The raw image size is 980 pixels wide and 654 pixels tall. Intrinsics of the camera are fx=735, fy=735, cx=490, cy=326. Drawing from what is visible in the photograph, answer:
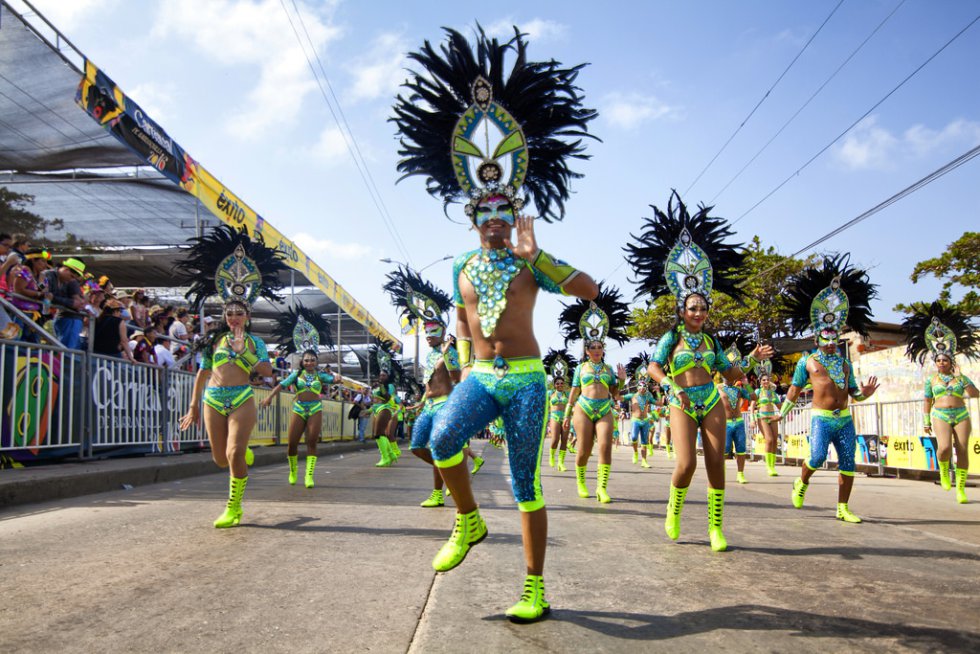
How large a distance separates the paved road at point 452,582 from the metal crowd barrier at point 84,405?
6.14ft

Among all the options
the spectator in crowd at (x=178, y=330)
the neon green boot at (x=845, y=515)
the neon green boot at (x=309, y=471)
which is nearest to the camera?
the neon green boot at (x=845, y=515)

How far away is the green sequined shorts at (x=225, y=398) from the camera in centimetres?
701

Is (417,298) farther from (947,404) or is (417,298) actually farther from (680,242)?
(947,404)

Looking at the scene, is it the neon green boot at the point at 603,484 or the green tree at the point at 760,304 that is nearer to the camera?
the neon green boot at the point at 603,484

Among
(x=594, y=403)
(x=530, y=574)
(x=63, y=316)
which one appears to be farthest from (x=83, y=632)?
(x=63, y=316)

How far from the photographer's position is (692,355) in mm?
6488

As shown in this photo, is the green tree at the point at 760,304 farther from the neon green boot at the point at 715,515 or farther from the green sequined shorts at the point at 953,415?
the neon green boot at the point at 715,515

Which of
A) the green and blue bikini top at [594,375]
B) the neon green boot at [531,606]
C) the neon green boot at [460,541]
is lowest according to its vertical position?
the neon green boot at [531,606]

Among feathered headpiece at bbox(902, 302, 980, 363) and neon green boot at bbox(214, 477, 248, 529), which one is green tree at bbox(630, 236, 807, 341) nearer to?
feathered headpiece at bbox(902, 302, 980, 363)

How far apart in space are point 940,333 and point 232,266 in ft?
35.3

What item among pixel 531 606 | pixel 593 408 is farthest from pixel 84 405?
pixel 531 606

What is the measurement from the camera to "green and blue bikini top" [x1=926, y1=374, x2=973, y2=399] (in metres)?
10.6

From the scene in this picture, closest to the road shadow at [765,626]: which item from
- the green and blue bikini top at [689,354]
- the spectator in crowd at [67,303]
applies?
the green and blue bikini top at [689,354]

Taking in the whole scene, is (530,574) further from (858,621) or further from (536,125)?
(536,125)
